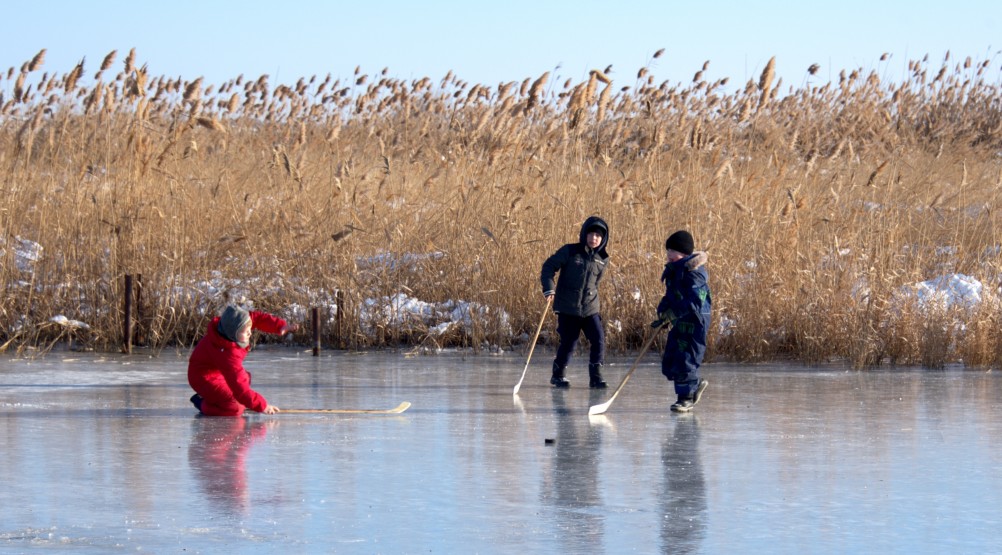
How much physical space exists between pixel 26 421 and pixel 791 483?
459 cm

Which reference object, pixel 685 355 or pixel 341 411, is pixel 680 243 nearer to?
pixel 685 355

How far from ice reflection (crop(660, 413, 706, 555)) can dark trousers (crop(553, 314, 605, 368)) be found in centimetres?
207

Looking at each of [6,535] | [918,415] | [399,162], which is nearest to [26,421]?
[6,535]

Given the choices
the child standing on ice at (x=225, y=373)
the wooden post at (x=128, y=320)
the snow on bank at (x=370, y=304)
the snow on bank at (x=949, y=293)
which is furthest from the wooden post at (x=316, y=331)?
the snow on bank at (x=949, y=293)

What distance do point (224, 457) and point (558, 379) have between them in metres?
3.85

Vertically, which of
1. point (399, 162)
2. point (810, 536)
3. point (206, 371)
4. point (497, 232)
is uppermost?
point (399, 162)

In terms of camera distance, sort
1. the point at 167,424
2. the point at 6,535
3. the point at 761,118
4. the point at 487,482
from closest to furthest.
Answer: the point at 6,535 → the point at 487,482 → the point at 167,424 → the point at 761,118

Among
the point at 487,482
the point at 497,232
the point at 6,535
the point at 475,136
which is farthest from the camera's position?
the point at 475,136

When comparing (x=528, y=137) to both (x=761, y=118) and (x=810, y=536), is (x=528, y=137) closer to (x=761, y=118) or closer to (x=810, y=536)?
(x=761, y=118)

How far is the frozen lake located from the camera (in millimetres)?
5113

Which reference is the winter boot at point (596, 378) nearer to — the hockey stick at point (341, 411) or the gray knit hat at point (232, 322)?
the hockey stick at point (341, 411)

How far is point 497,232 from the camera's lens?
13.5 m

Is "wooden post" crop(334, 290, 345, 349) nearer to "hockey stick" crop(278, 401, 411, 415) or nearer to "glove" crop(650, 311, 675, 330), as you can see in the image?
"hockey stick" crop(278, 401, 411, 415)

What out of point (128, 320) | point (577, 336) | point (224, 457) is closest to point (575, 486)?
point (224, 457)
